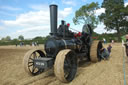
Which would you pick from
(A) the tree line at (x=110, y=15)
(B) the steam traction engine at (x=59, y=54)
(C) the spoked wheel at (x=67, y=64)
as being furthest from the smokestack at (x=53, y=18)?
(A) the tree line at (x=110, y=15)

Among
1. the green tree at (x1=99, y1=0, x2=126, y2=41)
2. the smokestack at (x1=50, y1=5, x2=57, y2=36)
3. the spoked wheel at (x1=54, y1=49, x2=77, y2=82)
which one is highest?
the green tree at (x1=99, y1=0, x2=126, y2=41)

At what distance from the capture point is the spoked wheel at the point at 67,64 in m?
3.35

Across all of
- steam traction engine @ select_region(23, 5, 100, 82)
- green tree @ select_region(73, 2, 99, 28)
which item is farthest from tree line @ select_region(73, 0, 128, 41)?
steam traction engine @ select_region(23, 5, 100, 82)

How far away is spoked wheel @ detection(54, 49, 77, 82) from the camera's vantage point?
3.35 m

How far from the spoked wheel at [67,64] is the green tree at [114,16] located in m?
34.1

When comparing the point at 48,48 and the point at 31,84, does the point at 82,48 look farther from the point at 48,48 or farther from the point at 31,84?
the point at 31,84

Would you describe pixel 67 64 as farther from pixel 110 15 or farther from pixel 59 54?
pixel 110 15

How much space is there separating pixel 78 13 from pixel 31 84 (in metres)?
40.0

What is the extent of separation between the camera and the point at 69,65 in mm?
4059

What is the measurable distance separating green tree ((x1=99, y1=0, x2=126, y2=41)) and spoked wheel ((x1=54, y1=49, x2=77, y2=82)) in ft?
112

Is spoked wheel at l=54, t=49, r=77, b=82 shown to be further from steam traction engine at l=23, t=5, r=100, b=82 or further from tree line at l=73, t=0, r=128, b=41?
tree line at l=73, t=0, r=128, b=41

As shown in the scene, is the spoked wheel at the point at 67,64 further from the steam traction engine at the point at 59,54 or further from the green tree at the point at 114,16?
the green tree at the point at 114,16

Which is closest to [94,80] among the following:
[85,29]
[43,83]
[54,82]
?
[54,82]

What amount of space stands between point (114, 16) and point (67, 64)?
35515mm
